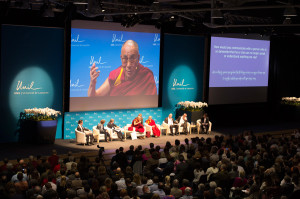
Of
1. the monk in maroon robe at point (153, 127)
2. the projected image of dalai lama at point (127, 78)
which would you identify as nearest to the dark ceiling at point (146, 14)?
the projected image of dalai lama at point (127, 78)

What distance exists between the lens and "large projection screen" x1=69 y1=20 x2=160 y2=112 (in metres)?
15.0

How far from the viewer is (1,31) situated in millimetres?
13391

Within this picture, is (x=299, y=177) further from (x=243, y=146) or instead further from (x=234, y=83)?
(x=234, y=83)

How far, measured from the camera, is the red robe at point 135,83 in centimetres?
1584

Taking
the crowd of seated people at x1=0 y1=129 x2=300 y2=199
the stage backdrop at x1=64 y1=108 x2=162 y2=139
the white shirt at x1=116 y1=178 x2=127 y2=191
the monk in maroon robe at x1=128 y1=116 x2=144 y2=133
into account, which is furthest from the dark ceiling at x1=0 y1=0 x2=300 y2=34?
the white shirt at x1=116 y1=178 x2=127 y2=191

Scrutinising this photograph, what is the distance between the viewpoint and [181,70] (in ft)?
58.3

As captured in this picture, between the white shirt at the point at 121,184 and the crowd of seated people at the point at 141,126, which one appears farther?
the crowd of seated people at the point at 141,126

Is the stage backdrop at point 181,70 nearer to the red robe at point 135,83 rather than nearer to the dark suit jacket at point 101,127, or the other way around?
the red robe at point 135,83

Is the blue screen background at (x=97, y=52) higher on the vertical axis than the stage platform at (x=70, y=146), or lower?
higher

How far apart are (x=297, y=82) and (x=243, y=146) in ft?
40.5

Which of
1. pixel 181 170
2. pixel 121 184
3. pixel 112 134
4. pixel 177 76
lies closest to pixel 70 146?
pixel 112 134

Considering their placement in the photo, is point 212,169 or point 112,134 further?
point 112,134

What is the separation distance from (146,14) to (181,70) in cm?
333

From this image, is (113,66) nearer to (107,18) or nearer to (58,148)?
(107,18)
